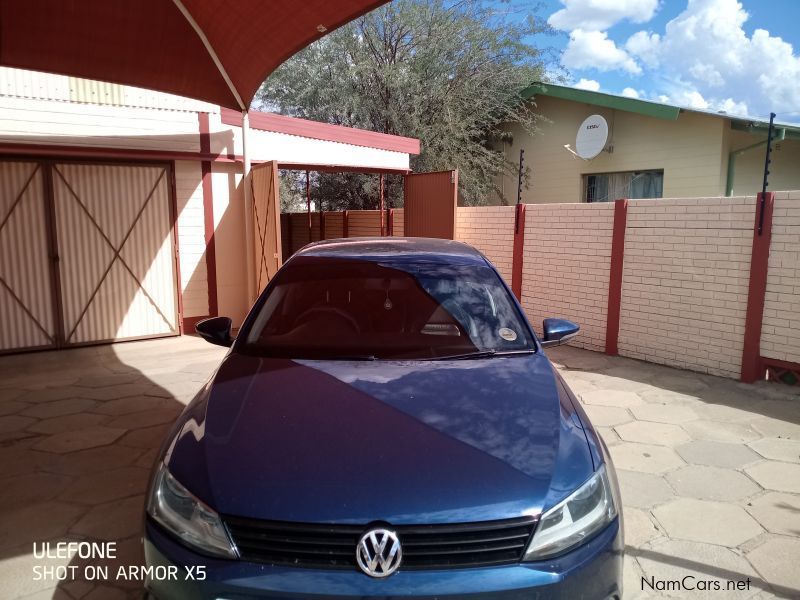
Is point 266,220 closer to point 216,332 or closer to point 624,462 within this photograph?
point 216,332

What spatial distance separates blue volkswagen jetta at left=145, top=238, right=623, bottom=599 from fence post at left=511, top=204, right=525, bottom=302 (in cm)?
560

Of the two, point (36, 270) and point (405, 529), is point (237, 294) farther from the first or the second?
point (405, 529)

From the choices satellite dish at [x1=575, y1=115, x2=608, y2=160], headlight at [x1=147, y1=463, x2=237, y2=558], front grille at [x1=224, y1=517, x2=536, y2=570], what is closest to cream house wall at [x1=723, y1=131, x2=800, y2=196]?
satellite dish at [x1=575, y1=115, x2=608, y2=160]

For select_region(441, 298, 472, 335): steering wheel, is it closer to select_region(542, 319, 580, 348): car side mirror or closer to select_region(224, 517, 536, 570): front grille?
select_region(542, 319, 580, 348): car side mirror

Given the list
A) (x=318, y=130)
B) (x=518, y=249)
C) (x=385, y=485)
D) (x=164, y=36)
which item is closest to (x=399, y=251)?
(x=385, y=485)

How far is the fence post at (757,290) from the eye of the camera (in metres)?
5.41

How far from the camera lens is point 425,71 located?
1362cm

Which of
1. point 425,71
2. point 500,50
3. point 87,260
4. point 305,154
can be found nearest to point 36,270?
point 87,260

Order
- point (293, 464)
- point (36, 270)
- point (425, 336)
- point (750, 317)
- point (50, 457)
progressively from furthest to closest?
point (36, 270)
point (750, 317)
point (50, 457)
point (425, 336)
point (293, 464)

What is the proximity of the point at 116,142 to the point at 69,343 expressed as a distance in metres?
2.81

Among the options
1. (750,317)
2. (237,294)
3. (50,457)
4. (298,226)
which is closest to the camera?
(50,457)

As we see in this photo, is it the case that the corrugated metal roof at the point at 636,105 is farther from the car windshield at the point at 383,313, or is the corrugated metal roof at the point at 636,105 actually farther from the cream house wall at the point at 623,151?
the car windshield at the point at 383,313

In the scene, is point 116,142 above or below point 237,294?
→ above

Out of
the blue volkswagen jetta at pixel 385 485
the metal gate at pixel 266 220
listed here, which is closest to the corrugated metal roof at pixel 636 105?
the metal gate at pixel 266 220
